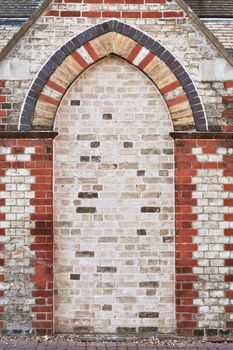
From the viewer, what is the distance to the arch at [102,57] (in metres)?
8.12

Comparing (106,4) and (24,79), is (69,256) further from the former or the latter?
(106,4)

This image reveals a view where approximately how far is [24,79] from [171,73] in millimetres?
2014

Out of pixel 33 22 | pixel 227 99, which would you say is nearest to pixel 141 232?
pixel 227 99

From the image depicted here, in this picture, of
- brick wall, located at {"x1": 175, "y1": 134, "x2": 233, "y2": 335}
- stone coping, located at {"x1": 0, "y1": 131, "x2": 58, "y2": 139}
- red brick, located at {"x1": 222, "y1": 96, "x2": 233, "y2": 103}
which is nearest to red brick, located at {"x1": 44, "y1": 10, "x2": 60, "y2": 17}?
stone coping, located at {"x1": 0, "y1": 131, "x2": 58, "y2": 139}

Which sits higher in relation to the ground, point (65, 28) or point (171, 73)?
point (65, 28)

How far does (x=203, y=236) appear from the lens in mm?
8102

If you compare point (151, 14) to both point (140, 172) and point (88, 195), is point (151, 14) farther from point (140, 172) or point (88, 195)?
point (88, 195)

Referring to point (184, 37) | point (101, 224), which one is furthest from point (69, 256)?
A: point (184, 37)

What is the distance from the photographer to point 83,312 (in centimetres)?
823

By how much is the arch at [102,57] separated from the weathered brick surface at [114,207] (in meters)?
0.17

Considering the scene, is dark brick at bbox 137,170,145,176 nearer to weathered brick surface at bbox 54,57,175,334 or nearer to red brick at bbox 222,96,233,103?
weathered brick surface at bbox 54,57,175,334

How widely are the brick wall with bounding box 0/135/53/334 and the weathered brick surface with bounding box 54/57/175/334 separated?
8.9 inches

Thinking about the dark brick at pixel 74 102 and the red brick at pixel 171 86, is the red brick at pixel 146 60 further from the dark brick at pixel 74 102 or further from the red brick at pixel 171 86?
the dark brick at pixel 74 102

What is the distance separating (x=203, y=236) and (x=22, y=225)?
2.47 metres
